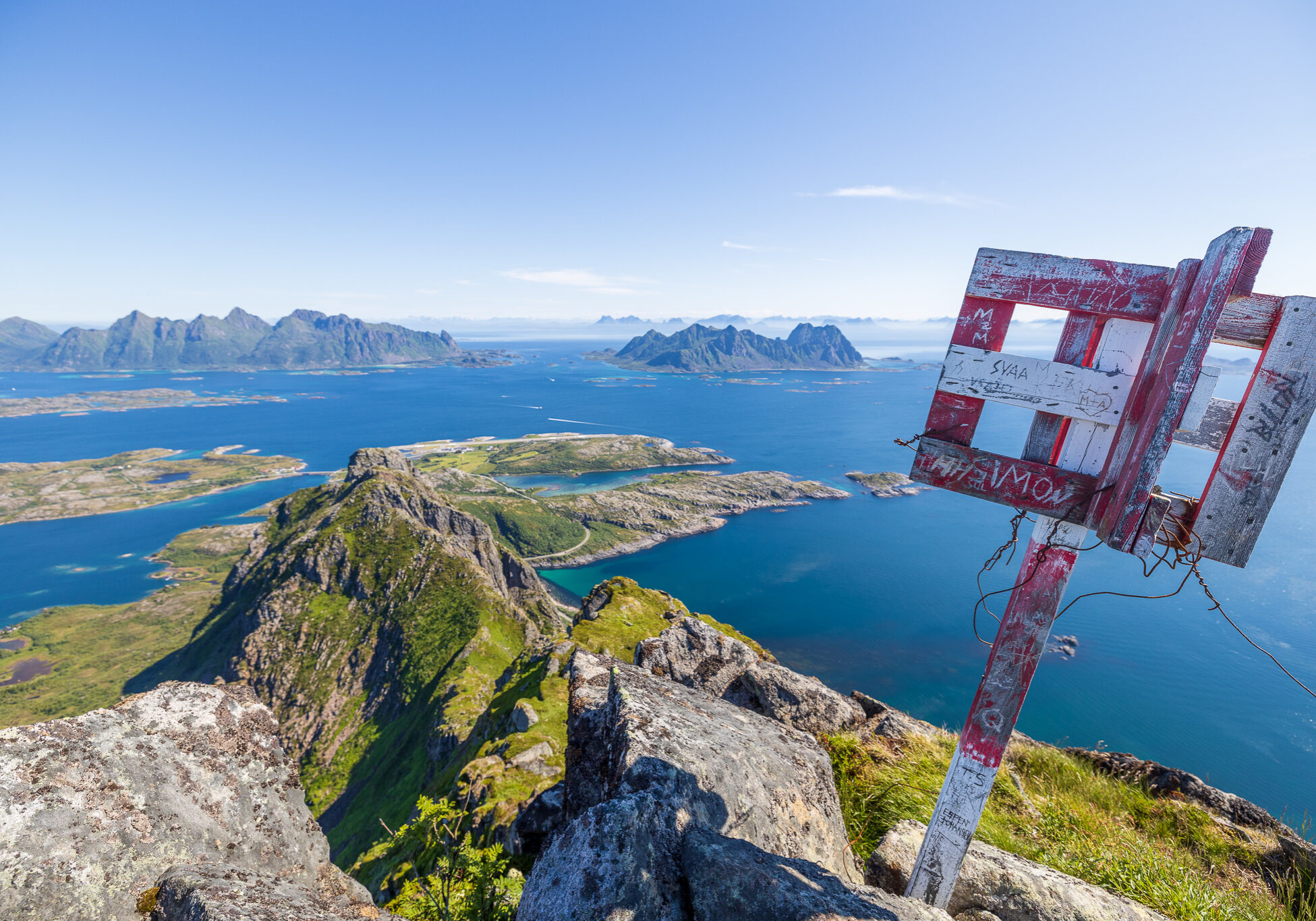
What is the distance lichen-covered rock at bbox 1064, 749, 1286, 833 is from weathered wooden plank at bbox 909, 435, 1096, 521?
10015 millimetres

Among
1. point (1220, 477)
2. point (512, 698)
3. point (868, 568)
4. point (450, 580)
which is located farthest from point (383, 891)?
point (868, 568)

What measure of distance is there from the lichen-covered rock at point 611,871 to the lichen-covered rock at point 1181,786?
11545mm

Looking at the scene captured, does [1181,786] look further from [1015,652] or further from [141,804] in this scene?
[141,804]

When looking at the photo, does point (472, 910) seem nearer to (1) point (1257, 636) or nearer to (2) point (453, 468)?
(1) point (1257, 636)

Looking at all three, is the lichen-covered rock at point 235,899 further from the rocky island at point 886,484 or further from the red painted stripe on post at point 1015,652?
the rocky island at point 886,484

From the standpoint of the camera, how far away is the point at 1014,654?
5445mm

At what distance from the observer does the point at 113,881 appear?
16.3ft

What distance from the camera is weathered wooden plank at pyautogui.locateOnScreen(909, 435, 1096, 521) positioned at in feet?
15.7

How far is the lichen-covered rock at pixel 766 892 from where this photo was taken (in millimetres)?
4746

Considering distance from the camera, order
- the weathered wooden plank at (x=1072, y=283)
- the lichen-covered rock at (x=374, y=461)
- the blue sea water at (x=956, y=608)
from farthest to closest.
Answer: the lichen-covered rock at (x=374, y=461), the blue sea water at (x=956, y=608), the weathered wooden plank at (x=1072, y=283)

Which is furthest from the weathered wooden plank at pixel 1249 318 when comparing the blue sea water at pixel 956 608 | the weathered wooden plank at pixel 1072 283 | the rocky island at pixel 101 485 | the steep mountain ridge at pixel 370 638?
the rocky island at pixel 101 485

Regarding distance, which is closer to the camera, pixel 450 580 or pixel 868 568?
pixel 450 580

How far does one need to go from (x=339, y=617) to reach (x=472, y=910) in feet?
274

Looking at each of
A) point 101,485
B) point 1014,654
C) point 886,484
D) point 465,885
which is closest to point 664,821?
point 465,885
